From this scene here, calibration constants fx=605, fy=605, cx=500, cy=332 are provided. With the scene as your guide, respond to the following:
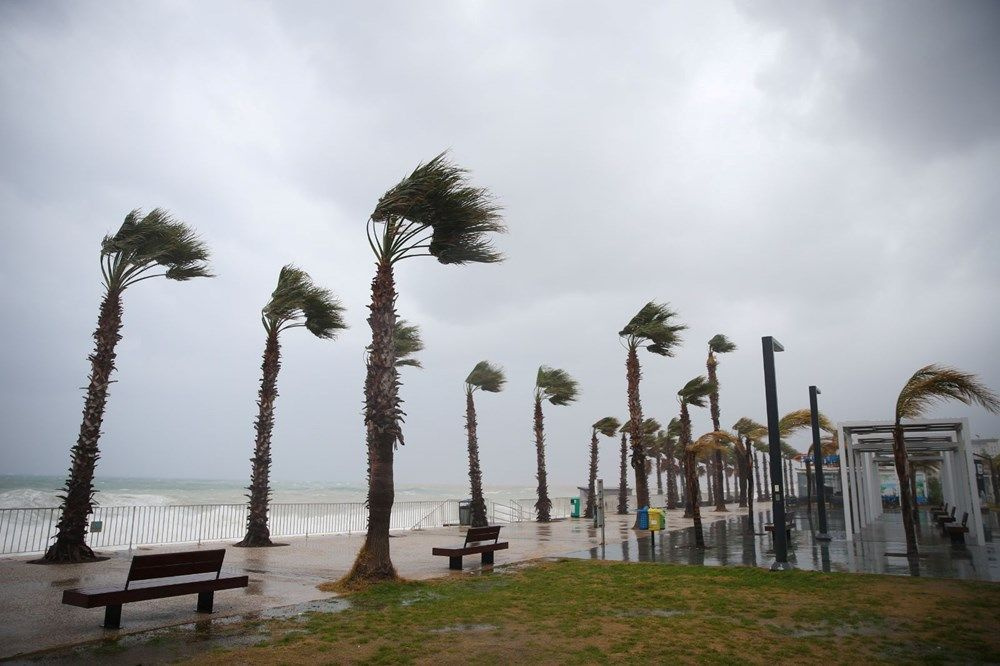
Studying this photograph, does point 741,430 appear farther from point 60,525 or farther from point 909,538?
point 60,525

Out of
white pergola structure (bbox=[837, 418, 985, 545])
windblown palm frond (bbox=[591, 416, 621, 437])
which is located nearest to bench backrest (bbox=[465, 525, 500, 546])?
white pergola structure (bbox=[837, 418, 985, 545])

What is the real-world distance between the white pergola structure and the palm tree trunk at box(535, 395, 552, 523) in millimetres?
13637

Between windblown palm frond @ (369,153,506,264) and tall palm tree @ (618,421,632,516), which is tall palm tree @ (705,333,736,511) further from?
windblown palm frond @ (369,153,506,264)

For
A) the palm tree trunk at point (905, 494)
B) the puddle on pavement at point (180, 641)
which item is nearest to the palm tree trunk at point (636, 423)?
the palm tree trunk at point (905, 494)

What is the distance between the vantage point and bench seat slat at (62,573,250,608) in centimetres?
704

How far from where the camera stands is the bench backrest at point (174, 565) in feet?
25.3

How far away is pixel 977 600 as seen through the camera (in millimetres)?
8711

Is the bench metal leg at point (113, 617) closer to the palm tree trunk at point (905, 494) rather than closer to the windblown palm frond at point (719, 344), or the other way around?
the palm tree trunk at point (905, 494)

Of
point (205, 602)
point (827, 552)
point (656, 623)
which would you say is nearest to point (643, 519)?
point (827, 552)

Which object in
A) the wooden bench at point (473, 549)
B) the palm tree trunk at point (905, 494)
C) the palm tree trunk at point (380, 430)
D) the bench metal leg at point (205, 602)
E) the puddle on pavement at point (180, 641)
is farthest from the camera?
the palm tree trunk at point (905, 494)

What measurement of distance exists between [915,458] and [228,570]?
27.5m

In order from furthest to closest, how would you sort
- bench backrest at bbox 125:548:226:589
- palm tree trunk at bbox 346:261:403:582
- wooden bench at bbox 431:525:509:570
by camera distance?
wooden bench at bbox 431:525:509:570
palm tree trunk at bbox 346:261:403:582
bench backrest at bbox 125:548:226:589

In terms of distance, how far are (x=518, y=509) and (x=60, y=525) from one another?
22.0 metres

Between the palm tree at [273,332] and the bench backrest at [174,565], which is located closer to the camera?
the bench backrest at [174,565]
